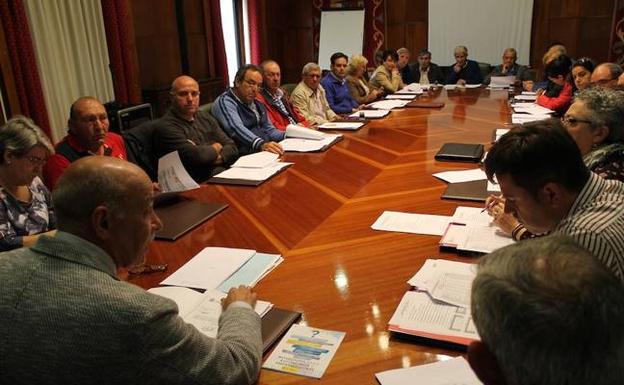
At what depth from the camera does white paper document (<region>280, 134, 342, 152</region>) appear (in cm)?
320

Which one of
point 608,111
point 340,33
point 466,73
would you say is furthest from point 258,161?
point 340,33

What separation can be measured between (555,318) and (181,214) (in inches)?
68.6

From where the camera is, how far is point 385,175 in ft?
8.64

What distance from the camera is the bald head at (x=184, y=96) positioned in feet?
10.4

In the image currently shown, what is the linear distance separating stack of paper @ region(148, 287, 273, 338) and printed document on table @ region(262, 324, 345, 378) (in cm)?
13

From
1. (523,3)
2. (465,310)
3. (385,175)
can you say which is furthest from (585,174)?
(523,3)

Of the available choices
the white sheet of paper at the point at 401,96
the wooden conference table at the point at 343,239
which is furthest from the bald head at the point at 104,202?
the white sheet of paper at the point at 401,96

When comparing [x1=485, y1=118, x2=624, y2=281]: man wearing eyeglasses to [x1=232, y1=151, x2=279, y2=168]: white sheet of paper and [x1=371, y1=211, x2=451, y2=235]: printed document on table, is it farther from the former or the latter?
[x1=232, y1=151, x2=279, y2=168]: white sheet of paper

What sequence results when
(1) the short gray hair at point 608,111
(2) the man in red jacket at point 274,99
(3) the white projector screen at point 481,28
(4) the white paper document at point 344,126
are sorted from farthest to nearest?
(3) the white projector screen at point 481,28, (2) the man in red jacket at point 274,99, (4) the white paper document at point 344,126, (1) the short gray hair at point 608,111

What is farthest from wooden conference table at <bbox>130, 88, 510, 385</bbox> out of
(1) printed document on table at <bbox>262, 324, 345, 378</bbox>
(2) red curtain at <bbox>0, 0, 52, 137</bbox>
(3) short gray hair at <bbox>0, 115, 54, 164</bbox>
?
(2) red curtain at <bbox>0, 0, 52, 137</bbox>

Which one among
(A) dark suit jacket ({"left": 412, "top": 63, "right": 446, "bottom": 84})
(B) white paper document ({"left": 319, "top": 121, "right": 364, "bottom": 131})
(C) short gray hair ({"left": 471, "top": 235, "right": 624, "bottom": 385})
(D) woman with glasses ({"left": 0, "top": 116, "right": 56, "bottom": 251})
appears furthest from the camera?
(A) dark suit jacket ({"left": 412, "top": 63, "right": 446, "bottom": 84})

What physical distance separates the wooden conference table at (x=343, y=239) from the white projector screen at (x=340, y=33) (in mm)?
5464

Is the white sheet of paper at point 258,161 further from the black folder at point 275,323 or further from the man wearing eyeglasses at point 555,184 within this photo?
the man wearing eyeglasses at point 555,184

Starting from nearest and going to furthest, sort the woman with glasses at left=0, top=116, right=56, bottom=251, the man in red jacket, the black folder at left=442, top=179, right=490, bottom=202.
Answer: the woman with glasses at left=0, top=116, right=56, bottom=251 → the black folder at left=442, top=179, right=490, bottom=202 → the man in red jacket
